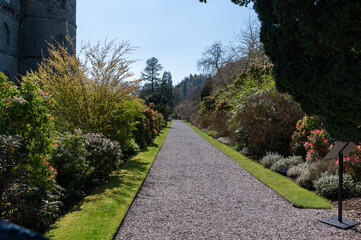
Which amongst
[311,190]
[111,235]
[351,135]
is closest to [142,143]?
[311,190]

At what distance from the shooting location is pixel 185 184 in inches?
275

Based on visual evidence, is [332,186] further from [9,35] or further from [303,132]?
[9,35]

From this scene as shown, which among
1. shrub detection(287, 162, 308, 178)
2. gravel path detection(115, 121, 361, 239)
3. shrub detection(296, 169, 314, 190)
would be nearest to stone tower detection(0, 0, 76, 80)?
gravel path detection(115, 121, 361, 239)

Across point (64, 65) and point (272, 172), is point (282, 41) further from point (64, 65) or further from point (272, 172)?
point (64, 65)

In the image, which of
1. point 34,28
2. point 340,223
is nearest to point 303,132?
point 340,223

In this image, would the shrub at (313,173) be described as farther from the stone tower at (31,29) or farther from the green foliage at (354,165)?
the stone tower at (31,29)

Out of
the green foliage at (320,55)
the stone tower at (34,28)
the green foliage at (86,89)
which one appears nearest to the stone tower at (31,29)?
the stone tower at (34,28)

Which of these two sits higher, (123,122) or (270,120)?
(270,120)

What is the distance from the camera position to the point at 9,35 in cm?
1931

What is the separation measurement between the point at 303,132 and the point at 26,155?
25.2 ft

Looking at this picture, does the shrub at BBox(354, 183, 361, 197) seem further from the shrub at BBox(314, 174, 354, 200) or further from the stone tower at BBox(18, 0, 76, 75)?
the stone tower at BBox(18, 0, 76, 75)

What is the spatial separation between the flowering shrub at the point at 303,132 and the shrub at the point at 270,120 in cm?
87

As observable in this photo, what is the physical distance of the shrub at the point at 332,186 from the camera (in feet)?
18.8

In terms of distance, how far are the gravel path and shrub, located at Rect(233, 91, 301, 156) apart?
281 cm
